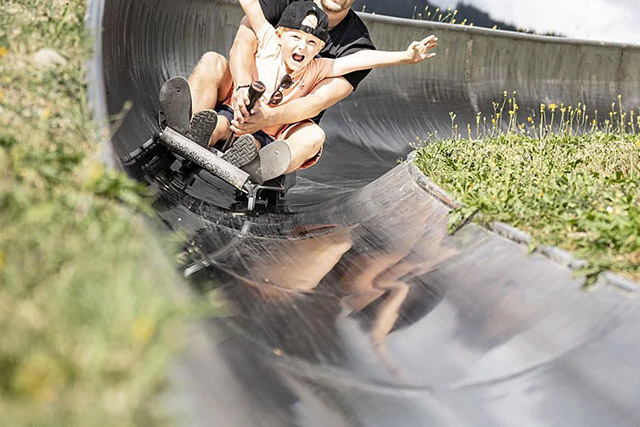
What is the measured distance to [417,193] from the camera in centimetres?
468

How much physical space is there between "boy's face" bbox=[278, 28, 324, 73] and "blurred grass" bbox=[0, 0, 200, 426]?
205 cm

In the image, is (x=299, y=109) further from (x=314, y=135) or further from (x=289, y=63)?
(x=289, y=63)

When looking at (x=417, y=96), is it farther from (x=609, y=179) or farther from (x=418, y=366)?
(x=418, y=366)

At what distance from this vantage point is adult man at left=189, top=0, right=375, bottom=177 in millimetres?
4562

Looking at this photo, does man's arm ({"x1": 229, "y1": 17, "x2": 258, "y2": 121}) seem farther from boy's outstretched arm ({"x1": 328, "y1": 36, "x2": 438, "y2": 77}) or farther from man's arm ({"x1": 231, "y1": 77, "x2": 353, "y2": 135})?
boy's outstretched arm ({"x1": 328, "y1": 36, "x2": 438, "y2": 77})

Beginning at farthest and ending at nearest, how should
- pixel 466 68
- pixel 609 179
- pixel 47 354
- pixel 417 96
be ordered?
pixel 466 68 < pixel 417 96 < pixel 609 179 < pixel 47 354

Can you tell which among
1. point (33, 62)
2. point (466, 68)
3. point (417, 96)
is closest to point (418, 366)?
point (33, 62)

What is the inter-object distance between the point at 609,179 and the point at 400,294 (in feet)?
5.75

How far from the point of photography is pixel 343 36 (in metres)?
5.02

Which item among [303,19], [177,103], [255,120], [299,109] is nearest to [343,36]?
[303,19]

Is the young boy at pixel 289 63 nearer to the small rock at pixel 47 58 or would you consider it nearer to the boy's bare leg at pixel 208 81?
the boy's bare leg at pixel 208 81

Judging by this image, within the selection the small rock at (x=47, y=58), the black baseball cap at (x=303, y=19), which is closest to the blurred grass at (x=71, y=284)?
the small rock at (x=47, y=58)

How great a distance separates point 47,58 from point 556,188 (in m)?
2.81

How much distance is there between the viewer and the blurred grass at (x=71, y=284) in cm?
125
